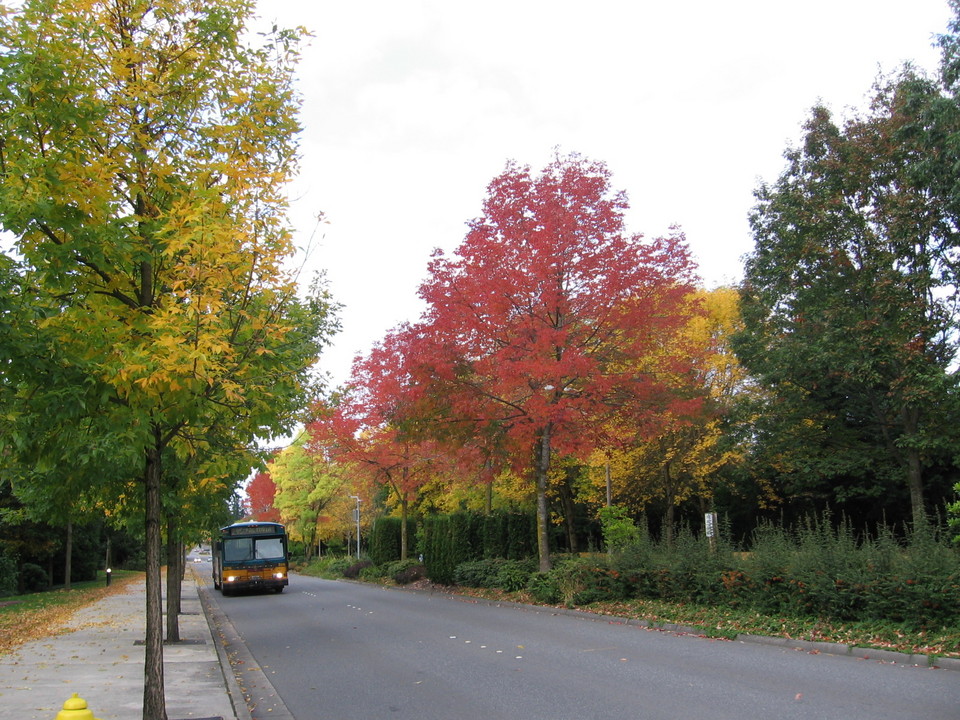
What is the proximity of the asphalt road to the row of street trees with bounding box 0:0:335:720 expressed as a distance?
3402mm

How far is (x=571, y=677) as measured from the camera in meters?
9.49

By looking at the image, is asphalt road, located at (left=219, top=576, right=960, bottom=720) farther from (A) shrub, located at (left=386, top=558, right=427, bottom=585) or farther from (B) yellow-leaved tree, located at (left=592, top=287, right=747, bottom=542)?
(A) shrub, located at (left=386, top=558, right=427, bottom=585)

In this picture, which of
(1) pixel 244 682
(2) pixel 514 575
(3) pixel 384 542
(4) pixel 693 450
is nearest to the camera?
(1) pixel 244 682

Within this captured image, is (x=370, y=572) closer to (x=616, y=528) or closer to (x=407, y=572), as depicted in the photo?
(x=407, y=572)

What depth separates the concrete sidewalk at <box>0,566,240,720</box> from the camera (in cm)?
812

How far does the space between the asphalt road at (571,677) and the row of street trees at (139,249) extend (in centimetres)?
340

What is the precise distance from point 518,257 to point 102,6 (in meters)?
12.8

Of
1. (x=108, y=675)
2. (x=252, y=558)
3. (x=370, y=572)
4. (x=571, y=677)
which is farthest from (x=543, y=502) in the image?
(x=370, y=572)

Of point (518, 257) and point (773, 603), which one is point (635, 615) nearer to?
point (773, 603)

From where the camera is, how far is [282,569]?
30.7 m

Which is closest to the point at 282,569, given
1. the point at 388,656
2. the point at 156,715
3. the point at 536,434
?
the point at 536,434

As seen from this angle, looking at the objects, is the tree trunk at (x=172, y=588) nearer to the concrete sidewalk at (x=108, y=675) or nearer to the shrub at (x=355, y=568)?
the concrete sidewalk at (x=108, y=675)

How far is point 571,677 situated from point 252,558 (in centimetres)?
2388

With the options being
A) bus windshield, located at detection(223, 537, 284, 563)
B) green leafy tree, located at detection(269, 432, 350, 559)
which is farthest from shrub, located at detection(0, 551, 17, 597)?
green leafy tree, located at detection(269, 432, 350, 559)
